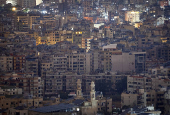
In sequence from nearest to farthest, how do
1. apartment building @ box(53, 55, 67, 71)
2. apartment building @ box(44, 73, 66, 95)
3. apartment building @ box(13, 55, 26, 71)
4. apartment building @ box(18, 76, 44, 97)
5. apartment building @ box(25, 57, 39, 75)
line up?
apartment building @ box(18, 76, 44, 97) → apartment building @ box(44, 73, 66, 95) → apartment building @ box(25, 57, 39, 75) → apartment building @ box(13, 55, 26, 71) → apartment building @ box(53, 55, 67, 71)

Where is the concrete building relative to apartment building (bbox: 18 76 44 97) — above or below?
below

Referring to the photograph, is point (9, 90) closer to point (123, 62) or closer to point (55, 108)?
point (55, 108)

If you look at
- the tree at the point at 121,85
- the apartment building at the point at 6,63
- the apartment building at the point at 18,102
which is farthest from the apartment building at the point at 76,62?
the apartment building at the point at 18,102

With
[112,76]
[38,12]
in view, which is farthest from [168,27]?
[112,76]

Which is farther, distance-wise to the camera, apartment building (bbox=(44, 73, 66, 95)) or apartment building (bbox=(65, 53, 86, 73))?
apartment building (bbox=(65, 53, 86, 73))

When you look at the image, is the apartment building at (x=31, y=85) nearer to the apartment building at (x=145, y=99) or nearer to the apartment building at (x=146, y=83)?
the apartment building at (x=146, y=83)

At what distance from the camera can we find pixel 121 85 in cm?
8131

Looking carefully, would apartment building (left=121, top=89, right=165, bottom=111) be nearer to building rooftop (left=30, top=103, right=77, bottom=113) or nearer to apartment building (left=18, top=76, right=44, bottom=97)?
building rooftop (left=30, top=103, right=77, bottom=113)

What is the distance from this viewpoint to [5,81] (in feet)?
252

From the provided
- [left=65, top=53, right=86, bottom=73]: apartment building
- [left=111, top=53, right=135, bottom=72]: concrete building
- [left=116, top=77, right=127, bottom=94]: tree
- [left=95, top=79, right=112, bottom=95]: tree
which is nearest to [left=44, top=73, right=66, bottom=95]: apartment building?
[left=95, top=79, right=112, bottom=95]: tree

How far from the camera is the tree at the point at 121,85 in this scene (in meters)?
80.5

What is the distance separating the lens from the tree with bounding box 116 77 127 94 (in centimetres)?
8047

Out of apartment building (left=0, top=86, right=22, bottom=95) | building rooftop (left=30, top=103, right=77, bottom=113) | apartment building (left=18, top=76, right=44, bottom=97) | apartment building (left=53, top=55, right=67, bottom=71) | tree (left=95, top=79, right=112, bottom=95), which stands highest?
building rooftop (left=30, top=103, right=77, bottom=113)

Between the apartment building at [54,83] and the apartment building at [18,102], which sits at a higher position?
the apartment building at [18,102]
